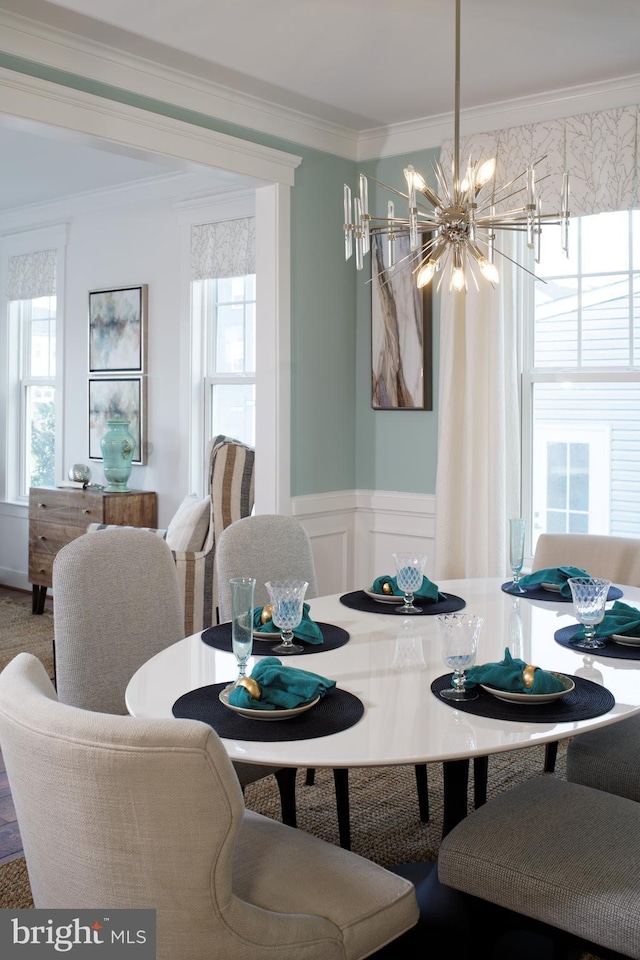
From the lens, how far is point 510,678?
180 centimetres

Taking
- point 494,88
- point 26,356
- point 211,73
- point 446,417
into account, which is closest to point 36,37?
point 211,73

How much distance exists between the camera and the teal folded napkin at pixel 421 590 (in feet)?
8.58

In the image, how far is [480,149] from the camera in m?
4.20

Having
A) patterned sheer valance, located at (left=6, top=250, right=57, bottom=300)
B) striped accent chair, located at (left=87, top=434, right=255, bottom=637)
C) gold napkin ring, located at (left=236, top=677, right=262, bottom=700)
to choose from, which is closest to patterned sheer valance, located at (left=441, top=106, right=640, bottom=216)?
striped accent chair, located at (left=87, top=434, right=255, bottom=637)

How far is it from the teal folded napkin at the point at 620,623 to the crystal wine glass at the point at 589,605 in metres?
0.03

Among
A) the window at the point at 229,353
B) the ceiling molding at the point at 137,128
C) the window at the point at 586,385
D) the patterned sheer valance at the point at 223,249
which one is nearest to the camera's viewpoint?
the ceiling molding at the point at 137,128

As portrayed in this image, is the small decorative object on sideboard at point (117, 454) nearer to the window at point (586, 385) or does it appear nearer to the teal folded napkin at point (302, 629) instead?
the window at point (586, 385)

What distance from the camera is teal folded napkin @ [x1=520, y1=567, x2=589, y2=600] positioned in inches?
108

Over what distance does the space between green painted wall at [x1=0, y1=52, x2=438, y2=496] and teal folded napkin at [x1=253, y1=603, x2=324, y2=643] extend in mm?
2138

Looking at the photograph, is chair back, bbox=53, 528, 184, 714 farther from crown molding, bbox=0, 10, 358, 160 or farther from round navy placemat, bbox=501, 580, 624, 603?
crown molding, bbox=0, 10, 358, 160

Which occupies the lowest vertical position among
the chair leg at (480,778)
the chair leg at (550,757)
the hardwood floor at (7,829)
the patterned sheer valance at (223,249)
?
the hardwood floor at (7,829)

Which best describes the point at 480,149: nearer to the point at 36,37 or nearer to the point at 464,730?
the point at 36,37

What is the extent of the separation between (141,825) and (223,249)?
4.45 m

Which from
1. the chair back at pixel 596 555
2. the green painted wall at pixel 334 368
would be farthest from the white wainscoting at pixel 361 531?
the chair back at pixel 596 555
